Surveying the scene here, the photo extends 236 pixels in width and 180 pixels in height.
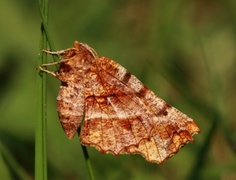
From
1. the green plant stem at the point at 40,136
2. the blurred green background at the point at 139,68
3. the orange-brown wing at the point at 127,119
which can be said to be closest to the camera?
the green plant stem at the point at 40,136

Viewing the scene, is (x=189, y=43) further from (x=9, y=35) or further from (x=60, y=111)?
(x=60, y=111)

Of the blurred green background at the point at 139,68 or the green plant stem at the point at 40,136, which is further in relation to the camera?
the blurred green background at the point at 139,68

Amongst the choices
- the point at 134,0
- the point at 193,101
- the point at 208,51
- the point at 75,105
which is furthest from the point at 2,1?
the point at 75,105

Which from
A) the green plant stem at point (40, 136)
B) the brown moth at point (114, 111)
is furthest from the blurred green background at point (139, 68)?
the green plant stem at point (40, 136)

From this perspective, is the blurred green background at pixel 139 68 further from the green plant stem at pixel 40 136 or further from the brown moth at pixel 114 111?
the green plant stem at pixel 40 136

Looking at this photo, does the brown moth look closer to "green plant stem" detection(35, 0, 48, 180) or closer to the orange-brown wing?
the orange-brown wing

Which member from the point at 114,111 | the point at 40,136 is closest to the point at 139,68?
the point at 114,111
